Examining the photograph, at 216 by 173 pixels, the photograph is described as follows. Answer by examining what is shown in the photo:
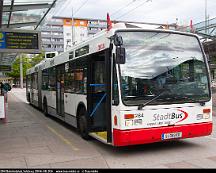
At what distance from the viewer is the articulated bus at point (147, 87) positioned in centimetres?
630

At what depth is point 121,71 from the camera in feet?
20.8

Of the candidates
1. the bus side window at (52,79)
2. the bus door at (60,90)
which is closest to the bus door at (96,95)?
the bus door at (60,90)

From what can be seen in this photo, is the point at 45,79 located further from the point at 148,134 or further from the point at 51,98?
the point at 148,134

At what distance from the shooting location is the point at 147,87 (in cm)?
650

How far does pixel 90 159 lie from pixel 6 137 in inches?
153

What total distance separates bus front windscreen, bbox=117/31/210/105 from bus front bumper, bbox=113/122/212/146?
1.90 ft

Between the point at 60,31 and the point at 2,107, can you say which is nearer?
the point at 2,107

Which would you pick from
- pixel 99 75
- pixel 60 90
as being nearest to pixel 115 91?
pixel 99 75

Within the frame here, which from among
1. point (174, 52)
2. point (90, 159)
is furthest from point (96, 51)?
point (90, 159)

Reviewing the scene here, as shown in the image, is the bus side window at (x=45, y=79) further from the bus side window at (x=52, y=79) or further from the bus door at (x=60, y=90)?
the bus door at (x=60, y=90)

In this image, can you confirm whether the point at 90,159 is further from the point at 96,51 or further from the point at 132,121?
the point at 96,51

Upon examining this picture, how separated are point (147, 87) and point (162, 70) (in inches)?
20.9

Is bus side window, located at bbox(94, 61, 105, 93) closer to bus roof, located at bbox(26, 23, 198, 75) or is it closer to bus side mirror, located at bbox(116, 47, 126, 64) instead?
bus roof, located at bbox(26, 23, 198, 75)

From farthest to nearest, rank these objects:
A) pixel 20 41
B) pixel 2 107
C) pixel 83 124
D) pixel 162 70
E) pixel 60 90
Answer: pixel 2 107, pixel 20 41, pixel 60 90, pixel 83 124, pixel 162 70
